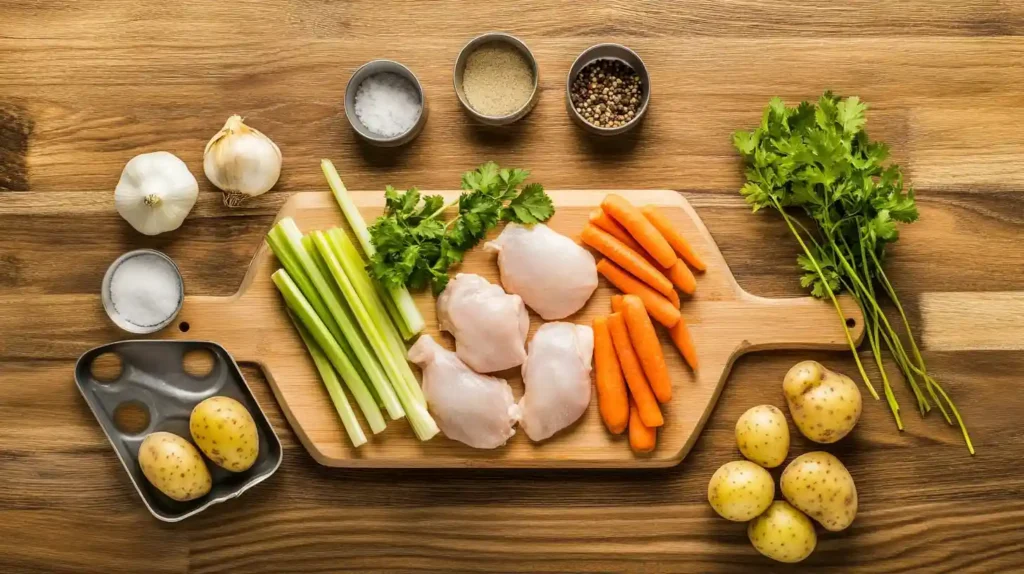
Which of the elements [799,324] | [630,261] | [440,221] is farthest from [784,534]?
[440,221]

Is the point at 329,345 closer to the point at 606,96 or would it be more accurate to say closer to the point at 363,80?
the point at 363,80

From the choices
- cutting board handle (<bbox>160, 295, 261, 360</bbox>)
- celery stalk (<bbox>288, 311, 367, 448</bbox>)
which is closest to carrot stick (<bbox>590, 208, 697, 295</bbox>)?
celery stalk (<bbox>288, 311, 367, 448</bbox>)

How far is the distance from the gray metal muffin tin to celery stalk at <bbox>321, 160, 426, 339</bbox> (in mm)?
514

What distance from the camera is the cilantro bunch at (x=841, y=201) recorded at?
7.39 feet

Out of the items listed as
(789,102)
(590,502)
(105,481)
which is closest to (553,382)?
(590,502)

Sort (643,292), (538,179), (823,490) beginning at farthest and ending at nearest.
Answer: (538,179) → (643,292) → (823,490)

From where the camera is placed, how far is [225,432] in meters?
2.28

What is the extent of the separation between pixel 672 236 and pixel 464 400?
0.78 m

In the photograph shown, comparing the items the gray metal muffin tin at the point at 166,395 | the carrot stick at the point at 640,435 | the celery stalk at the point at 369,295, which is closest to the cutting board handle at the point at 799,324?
the carrot stick at the point at 640,435

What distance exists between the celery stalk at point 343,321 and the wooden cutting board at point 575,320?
0.35 feet

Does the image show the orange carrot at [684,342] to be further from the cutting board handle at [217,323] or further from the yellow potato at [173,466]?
the yellow potato at [173,466]

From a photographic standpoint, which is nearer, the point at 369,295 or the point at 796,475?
the point at 796,475

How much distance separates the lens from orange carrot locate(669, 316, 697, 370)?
2344 millimetres

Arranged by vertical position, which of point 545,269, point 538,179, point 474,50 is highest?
point 474,50
